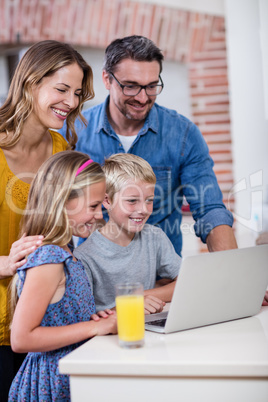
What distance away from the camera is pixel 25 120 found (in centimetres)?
151

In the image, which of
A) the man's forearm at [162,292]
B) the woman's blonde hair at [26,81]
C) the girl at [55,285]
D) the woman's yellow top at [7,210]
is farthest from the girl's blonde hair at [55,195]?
the man's forearm at [162,292]

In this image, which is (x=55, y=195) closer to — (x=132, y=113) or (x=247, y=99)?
(x=132, y=113)

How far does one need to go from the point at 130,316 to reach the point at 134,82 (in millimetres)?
1011

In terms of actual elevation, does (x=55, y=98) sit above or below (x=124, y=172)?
above

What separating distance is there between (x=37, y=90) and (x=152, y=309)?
705 millimetres

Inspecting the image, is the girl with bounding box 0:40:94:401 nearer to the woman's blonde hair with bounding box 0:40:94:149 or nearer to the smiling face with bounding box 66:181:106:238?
the woman's blonde hair with bounding box 0:40:94:149

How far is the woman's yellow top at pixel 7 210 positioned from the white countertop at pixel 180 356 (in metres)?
0.42

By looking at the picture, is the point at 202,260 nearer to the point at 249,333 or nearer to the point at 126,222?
the point at 249,333

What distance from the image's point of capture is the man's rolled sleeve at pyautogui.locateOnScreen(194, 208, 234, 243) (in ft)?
5.82

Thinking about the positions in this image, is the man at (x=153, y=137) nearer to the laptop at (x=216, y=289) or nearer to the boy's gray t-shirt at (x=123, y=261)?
the boy's gray t-shirt at (x=123, y=261)

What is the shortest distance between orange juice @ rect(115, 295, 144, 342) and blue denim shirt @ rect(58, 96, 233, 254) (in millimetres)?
913

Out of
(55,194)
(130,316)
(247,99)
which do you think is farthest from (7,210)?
(247,99)

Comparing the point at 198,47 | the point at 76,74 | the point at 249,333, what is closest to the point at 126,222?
the point at 76,74

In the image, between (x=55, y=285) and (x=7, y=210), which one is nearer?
(x=55, y=285)
